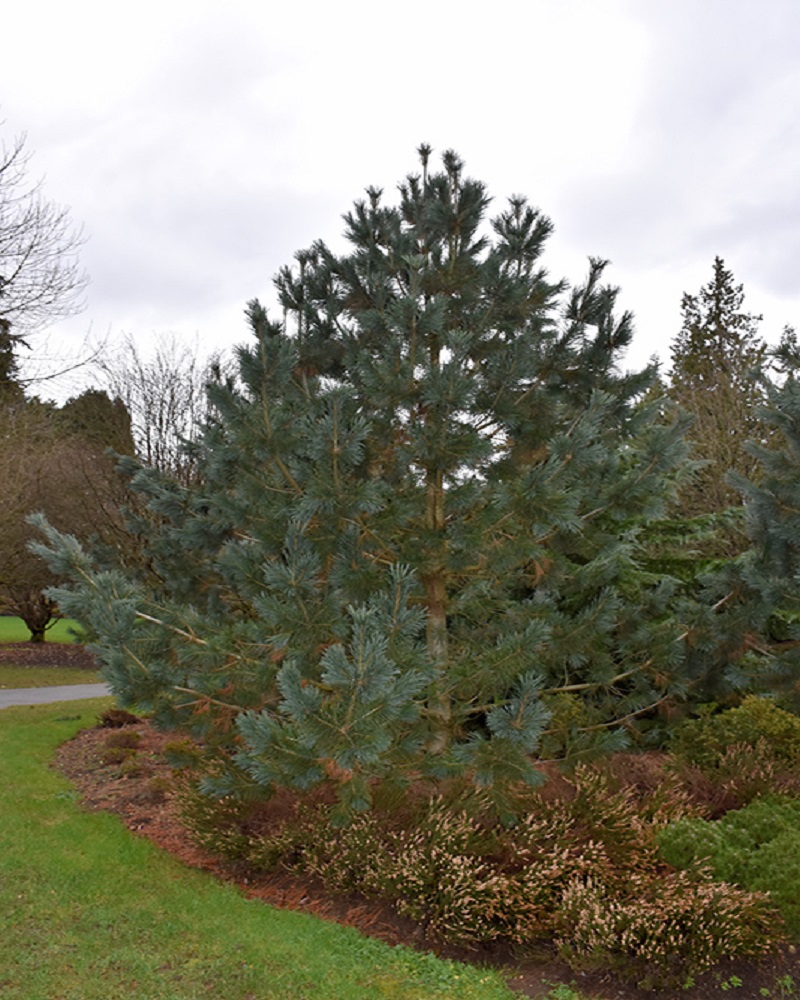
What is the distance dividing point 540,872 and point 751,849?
1524 mm

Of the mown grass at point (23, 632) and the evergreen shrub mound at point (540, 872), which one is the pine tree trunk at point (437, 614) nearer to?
the evergreen shrub mound at point (540, 872)

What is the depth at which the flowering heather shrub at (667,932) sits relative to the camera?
4059 millimetres

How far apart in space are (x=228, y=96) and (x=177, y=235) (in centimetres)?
214

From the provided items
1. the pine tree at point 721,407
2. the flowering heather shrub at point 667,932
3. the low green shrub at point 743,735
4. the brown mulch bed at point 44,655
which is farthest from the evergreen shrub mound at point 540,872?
the brown mulch bed at point 44,655

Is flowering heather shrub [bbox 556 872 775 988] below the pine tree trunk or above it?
below

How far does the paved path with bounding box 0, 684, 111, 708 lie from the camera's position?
14.7 m

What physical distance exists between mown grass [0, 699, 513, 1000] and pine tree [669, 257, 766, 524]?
9685 mm

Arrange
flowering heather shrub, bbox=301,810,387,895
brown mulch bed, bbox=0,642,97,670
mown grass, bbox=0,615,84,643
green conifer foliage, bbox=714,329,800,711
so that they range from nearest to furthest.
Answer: flowering heather shrub, bbox=301,810,387,895 < green conifer foliage, bbox=714,329,800,711 < brown mulch bed, bbox=0,642,97,670 < mown grass, bbox=0,615,84,643

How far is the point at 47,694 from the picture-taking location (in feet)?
52.8

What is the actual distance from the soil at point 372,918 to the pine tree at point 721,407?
8825mm

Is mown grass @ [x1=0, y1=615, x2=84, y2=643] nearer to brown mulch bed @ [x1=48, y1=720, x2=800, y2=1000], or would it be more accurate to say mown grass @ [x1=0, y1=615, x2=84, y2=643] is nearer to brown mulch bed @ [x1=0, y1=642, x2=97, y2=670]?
brown mulch bed @ [x1=0, y1=642, x2=97, y2=670]

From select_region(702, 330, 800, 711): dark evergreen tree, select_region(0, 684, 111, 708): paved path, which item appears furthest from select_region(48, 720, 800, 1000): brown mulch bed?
select_region(0, 684, 111, 708): paved path

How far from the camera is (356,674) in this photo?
382 centimetres

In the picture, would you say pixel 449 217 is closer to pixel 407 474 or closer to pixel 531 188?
pixel 531 188
